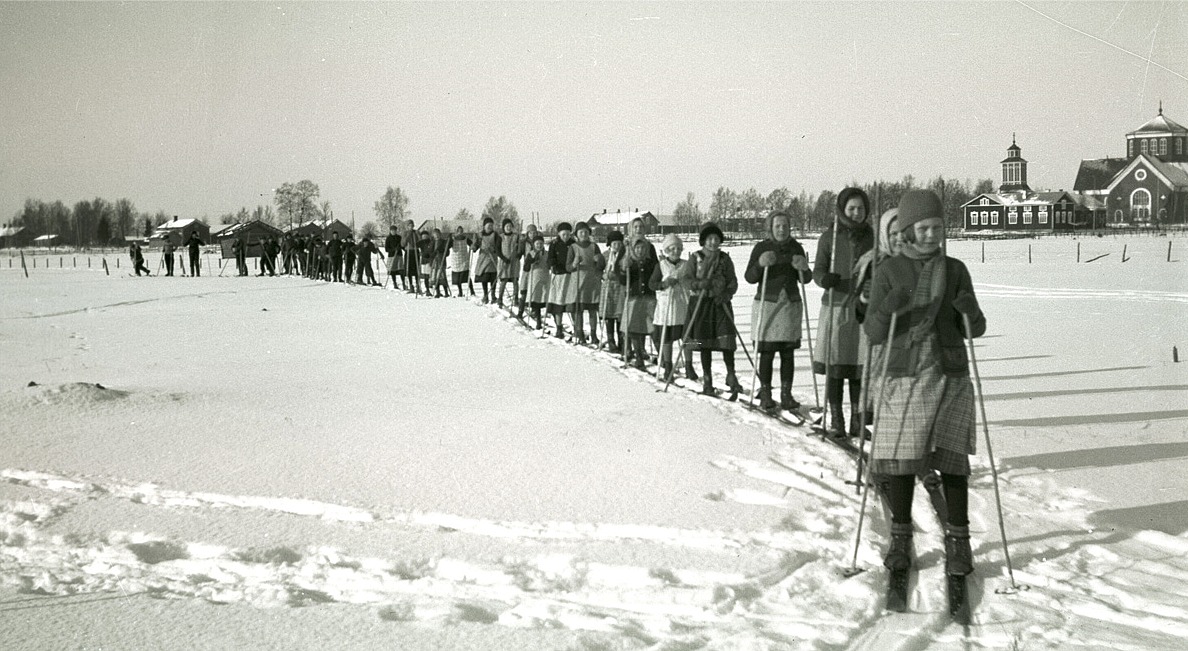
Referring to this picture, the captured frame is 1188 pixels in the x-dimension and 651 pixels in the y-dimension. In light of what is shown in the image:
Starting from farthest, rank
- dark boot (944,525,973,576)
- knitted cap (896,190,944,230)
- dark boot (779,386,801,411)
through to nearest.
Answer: dark boot (779,386,801,411) < knitted cap (896,190,944,230) < dark boot (944,525,973,576)

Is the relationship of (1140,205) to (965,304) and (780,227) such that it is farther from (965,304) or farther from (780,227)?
(965,304)

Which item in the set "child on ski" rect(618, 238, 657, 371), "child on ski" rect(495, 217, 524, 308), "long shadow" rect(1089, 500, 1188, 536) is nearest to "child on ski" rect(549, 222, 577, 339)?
"child on ski" rect(618, 238, 657, 371)

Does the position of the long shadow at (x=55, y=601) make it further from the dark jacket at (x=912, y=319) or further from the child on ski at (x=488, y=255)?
the child on ski at (x=488, y=255)

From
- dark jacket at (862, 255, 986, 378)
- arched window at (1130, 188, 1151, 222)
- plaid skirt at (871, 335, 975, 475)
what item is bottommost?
plaid skirt at (871, 335, 975, 475)

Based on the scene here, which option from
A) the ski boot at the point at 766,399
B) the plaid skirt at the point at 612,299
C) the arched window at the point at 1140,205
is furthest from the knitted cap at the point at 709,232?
the arched window at the point at 1140,205

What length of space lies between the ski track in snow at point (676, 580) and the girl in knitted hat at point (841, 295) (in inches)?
68.6

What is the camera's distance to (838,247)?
22.5ft

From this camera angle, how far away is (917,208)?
4039 millimetres

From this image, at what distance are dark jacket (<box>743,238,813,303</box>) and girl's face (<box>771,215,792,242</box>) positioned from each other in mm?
57

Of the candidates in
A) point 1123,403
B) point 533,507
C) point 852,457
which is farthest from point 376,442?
point 1123,403

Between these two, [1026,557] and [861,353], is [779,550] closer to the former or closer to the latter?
[1026,557]

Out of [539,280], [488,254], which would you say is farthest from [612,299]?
[488,254]

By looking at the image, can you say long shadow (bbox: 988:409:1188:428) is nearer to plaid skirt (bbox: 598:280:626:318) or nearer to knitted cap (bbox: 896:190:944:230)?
knitted cap (bbox: 896:190:944:230)

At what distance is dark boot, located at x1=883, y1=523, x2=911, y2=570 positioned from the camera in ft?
12.9
